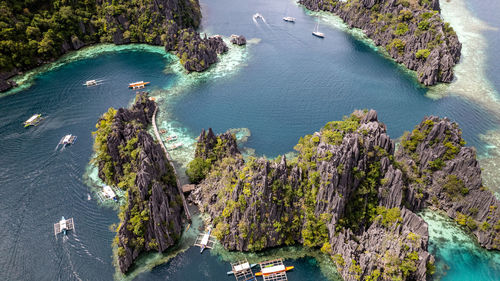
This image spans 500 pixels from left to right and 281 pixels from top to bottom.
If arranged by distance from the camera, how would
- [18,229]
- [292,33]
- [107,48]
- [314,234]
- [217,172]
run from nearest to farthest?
1. [314,234]
2. [18,229]
3. [217,172]
4. [107,48]
5. [292,33]

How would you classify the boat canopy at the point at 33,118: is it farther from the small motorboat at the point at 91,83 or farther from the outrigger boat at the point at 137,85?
the outrigger boat at the point at 137,85

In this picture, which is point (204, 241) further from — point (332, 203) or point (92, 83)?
point (92, 83)

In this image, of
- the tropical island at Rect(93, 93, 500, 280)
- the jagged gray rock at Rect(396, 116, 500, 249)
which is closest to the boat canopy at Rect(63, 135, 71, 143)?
the tropical island at Rect(93, 93, 500, 280)

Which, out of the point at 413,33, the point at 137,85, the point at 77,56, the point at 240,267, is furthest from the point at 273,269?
the point at 77,56

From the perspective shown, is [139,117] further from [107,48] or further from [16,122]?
[107,48]

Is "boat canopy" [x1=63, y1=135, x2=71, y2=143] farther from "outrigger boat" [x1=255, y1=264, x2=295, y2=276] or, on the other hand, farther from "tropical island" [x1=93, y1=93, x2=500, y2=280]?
"outrigger boat" [x1=255, y1=264, x2=295, y2=276]

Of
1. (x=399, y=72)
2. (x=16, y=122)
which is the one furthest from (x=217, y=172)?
(x=399, y=72)

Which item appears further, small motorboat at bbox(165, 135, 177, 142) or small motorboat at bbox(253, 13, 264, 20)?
small motorboat at bbox(253, 13, 264, 20)
